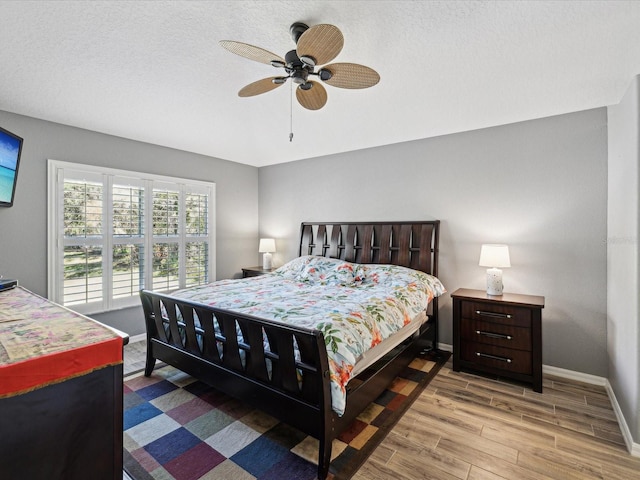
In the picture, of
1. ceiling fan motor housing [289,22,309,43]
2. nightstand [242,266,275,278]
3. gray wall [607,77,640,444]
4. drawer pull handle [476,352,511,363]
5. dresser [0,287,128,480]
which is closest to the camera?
dresser [0,287,128,480]

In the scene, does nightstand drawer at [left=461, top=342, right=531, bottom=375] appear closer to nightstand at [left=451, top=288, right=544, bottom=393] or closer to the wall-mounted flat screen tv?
nightstand at [left=451, top=288, right=544, bottom=393]

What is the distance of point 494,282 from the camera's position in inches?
122

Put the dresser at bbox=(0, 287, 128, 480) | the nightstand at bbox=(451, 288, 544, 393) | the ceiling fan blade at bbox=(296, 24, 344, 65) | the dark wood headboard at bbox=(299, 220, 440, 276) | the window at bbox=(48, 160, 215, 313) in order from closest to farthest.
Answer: the dresser at bbox=(0, 287, 128, 480)
the ceiling fan blade at bbox=(296, 24, 344, 65)
the nightstand at bbox=(451, 288, 544, 393)
the window at bbox=(48, 160, 215, 313)
the dark wood headboard at bbox=(299, 220, 440, 276)

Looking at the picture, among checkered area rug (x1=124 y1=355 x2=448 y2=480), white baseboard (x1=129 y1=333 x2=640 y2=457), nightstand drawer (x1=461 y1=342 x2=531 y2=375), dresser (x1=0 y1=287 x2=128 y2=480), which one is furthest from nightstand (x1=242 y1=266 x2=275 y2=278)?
dresser (x1=0 y1=287 x2=128 y2=480)

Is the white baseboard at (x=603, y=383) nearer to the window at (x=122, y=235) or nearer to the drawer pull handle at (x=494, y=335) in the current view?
the drawer pull handle at (x=494, y=335)

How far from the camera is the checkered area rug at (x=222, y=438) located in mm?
1844

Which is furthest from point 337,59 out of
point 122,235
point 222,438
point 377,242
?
point 122,235

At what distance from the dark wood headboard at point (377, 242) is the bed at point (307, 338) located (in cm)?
1

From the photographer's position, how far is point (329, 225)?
4629mm

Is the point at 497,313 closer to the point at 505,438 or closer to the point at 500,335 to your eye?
the point at 500,335

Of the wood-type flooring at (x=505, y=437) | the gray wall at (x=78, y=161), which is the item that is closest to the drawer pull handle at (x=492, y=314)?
the wood-type flooring at (x=505, y=437)

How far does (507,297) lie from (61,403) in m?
3.31

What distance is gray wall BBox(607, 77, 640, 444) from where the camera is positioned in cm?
208

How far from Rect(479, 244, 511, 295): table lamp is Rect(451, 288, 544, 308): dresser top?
0.09 m
